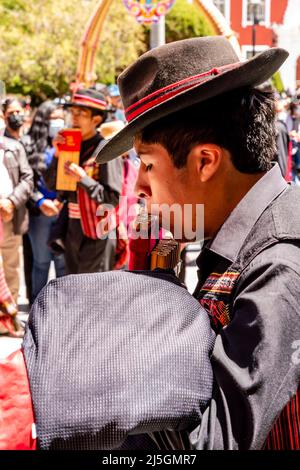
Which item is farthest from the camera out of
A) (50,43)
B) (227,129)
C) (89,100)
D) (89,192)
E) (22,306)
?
(50,43)

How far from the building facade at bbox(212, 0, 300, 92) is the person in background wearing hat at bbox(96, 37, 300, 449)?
0.62 meters

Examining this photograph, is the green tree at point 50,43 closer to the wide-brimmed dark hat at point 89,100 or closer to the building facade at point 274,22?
the building facade at point 274,22

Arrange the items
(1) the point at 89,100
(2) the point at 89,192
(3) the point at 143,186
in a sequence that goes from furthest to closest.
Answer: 1. (1) the point at 89,100
2. (2) the point at 89,192
3. (3) the point at 143,186

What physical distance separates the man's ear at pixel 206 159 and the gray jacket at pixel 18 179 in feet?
14.5

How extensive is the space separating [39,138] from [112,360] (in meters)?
5.74

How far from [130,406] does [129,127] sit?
576 millimetres

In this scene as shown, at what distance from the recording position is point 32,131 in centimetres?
671

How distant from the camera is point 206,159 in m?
1.29

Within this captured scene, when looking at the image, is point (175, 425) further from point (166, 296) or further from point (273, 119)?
point (273, 119)

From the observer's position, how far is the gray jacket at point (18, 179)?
5.62 meters

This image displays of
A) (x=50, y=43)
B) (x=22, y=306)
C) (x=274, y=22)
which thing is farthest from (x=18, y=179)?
(x=50, y=43)

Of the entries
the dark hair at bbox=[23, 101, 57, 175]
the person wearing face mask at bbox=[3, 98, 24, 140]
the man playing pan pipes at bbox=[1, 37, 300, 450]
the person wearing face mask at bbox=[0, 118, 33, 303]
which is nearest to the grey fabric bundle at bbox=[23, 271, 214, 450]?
the man playing pan pipes at bbox=[1, 37, 300, 450]

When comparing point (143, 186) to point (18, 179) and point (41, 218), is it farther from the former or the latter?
point (41, 218)

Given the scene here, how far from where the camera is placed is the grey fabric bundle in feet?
3.33
